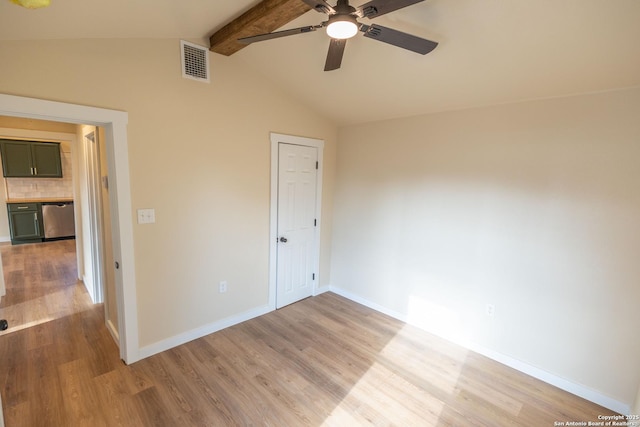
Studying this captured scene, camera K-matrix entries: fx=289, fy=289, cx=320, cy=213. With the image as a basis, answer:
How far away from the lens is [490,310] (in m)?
2.71

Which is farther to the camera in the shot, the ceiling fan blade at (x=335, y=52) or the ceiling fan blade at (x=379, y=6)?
the ceiling fan blade at (x=335, y=52)

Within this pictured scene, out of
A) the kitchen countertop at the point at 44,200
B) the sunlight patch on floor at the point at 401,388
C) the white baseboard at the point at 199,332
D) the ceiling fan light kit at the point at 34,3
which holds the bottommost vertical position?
the sunlight patch on floor at the point at 401,388

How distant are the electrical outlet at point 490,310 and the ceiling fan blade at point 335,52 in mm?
2494

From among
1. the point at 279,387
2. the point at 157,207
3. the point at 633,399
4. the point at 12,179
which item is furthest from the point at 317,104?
the point at 12,179

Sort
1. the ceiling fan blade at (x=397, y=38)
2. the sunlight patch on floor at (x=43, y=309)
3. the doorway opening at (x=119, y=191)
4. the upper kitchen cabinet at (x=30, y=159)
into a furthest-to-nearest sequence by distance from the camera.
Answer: the upper kitchen cabinet at (x=30, y=159) < the sunlight patch on floor at (x=43, y=309) < the doorway opening at (x=119, y=191) < the ceiling fan blade at (x=397, y=38)

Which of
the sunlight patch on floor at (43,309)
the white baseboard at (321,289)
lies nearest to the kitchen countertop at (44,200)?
the sunlight patch on floor at (43,309)

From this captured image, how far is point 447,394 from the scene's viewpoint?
227 cm

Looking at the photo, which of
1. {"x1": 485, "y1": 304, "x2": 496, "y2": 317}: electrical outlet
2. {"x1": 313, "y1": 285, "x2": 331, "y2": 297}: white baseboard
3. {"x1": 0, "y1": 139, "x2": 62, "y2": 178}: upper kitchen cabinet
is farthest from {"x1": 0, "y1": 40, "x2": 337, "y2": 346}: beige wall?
{"x1": 0, "y1": 139, "x2": 62, "y2": 178}: upper kitchen cabinet

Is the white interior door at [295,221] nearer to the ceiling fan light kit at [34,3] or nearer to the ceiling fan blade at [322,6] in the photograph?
the ceiling fan blade at [322,6]

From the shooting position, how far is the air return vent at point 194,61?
97.3 inches

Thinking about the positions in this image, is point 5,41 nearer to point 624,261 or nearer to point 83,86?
point 83,86

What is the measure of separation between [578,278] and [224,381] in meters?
2.91

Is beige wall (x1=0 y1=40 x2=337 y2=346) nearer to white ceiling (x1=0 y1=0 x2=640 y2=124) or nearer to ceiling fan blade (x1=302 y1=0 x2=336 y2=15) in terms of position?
white ceiling (x1=0 y1=0 x2=640 y2=124)

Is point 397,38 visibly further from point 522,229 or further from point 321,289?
point 321,289
